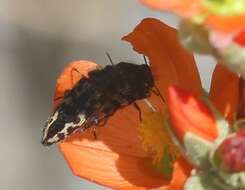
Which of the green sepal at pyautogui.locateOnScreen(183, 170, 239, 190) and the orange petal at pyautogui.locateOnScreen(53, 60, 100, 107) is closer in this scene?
the green sepal at pyautogui.locateOnScreen(183, 170, 239, 190)

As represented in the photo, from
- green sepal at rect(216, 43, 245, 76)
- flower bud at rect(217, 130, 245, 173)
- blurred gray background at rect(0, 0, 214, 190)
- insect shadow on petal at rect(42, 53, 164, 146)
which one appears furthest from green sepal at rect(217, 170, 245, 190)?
blurred gray background at rect(0, 0, 214, 190)

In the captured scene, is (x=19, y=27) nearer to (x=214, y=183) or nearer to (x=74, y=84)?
(x=74, y=84)

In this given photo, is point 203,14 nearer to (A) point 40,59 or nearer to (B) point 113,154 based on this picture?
(B) point 113,154

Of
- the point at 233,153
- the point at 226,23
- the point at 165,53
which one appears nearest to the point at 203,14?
the point at 226,23

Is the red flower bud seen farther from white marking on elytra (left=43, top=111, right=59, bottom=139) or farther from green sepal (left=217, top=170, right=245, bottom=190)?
white marking on elytra (left=43, top=111, right=59, bottom=139)

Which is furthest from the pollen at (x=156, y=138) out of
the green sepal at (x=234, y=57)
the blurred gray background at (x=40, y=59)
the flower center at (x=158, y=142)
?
the blurred gray background at (x=40, y=59)

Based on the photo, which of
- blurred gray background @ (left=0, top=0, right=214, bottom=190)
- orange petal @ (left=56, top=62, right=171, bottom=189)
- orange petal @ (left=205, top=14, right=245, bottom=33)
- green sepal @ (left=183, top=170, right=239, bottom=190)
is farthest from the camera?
blurred gray background @ (left=0, top=0, right=214, bottom=190)

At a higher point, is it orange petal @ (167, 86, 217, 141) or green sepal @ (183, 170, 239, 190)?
orange petal @ (167, 86, 217, 141)
